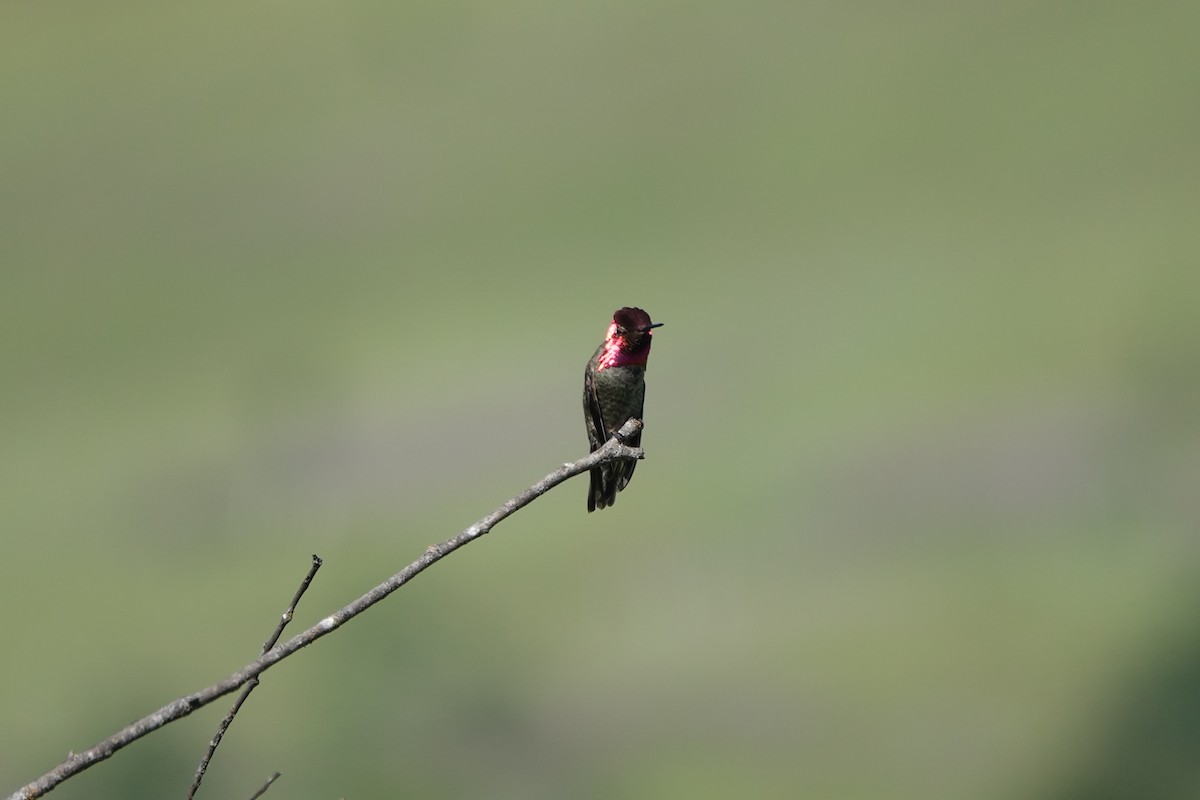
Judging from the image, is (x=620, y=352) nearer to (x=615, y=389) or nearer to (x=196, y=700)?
(x=615, y=389)

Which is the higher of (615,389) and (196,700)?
(615,389)

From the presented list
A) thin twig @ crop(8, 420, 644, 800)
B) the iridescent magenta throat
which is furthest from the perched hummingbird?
thin twig @ crop(8, 420, 644, 800)

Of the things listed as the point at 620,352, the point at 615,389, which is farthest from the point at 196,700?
the point at 615,389

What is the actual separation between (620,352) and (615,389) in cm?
16

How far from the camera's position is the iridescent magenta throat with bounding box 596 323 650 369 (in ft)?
10.4

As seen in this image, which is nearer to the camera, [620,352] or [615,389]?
[620,352]

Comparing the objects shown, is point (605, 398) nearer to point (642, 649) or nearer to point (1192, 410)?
point (642, 649)

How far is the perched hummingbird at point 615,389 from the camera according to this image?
310 centimetres

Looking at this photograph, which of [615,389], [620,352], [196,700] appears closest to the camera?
[196,700]

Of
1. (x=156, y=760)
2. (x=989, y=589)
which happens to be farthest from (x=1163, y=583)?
(x=156, y=760)

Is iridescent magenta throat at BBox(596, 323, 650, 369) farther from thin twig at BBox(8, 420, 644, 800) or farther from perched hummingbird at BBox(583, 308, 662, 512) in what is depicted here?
thin twig at BBox(8, 420, 644, 800)

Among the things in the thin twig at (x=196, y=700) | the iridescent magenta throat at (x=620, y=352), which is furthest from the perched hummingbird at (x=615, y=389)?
the thin twig at (x=196, y=700)

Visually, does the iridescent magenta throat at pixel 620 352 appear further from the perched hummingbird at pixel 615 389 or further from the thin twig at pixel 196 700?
the thin twig at pixel 196 700

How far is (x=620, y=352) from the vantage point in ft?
10.6
